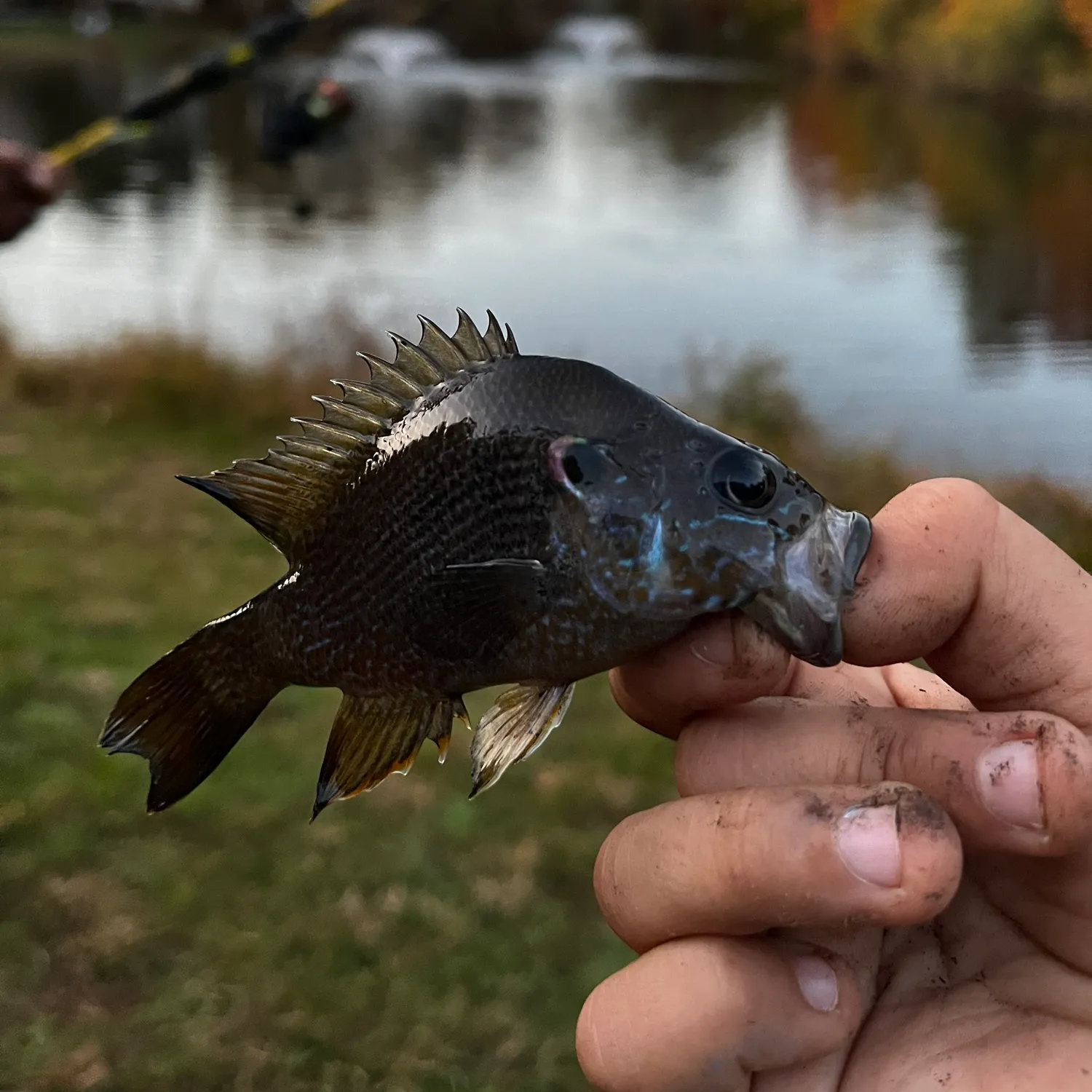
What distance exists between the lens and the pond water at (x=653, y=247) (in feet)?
25.6

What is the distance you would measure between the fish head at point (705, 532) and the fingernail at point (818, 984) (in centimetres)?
43

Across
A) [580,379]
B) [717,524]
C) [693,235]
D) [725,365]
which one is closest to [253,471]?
[580,379]

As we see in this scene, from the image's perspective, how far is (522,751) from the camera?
1062mm

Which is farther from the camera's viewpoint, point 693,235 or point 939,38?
point 939,38

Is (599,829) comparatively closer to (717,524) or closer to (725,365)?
(717,524)

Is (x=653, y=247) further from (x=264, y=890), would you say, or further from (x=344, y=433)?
(x=344, y=433)

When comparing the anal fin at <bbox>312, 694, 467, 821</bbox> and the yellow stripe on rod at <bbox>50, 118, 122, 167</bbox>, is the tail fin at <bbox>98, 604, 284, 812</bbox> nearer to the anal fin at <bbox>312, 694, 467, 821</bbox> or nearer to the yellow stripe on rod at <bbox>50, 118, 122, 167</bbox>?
the anal fin at <bbox>312, 694, 467, 821</bbox>

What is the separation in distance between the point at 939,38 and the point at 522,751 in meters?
15.5


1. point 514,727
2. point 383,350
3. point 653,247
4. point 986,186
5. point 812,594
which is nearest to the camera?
point 812,594

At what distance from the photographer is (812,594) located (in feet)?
3.28

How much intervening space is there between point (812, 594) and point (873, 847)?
0.29m

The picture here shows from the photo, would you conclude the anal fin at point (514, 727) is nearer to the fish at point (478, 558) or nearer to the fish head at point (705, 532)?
the fish at point (478, 558)

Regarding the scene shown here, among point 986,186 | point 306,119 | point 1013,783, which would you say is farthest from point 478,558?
point 986,186

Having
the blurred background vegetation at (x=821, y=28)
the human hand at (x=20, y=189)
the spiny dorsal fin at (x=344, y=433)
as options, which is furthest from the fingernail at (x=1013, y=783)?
the blurred background vegetation at (x=821, y=28)
